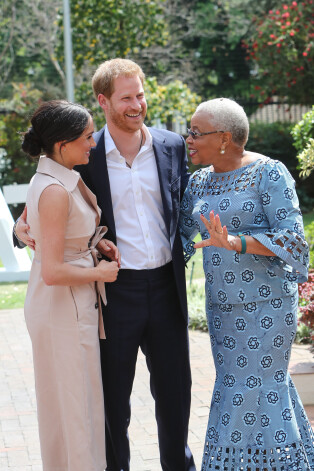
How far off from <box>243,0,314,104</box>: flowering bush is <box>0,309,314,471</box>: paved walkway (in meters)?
9.54

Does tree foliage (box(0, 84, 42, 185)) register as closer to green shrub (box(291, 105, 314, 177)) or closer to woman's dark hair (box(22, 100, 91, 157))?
green shrub (box(291, 105, 314, 177))

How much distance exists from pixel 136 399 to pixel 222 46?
15.7 meters

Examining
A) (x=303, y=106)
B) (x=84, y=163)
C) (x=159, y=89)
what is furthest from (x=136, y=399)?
(x=303, y=106)

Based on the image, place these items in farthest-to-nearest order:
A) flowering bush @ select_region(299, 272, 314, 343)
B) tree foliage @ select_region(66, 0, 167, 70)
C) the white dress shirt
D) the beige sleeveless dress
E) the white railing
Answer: tree foliage @ select_region(66, 0, 167, 70) < the white railing < flowering bush @ select_region(299, 272, 314, 343) < the white dress shirt < the beige sleeveless dress

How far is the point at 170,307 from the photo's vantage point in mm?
3721

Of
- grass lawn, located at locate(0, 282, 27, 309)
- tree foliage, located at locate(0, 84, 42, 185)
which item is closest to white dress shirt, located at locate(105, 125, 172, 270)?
grass lawn, located at locate(0, 282, 27, 309)

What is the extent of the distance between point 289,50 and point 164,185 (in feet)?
41.5

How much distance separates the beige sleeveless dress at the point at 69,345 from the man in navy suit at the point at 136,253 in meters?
0.19

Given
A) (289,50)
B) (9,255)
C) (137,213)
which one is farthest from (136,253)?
(289,50)

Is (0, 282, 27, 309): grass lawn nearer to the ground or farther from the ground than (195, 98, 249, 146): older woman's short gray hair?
nearer to the ground

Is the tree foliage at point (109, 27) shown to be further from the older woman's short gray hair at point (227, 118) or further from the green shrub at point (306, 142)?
the older woman's short gray hair at point (227, 118)

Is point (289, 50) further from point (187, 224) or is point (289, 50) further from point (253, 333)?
point (253, 333)

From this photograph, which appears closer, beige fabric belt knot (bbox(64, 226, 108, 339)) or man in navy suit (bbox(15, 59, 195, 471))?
beige fabric belt knot (bbox(64, 226, 108, 339))

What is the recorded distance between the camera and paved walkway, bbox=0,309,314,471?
4.55 meters
